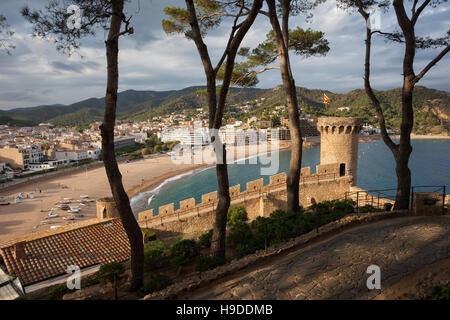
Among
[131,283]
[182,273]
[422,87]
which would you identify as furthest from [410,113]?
[422,87]

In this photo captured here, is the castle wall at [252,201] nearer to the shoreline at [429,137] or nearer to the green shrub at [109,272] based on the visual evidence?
the green shrub at [109,272]

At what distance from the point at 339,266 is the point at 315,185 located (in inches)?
348

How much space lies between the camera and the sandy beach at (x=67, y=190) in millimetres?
20894

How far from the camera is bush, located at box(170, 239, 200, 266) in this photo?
5020 millimetres

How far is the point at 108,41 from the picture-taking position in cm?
398

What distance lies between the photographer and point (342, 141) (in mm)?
12820

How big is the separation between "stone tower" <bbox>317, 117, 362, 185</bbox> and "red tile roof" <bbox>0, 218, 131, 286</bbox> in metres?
10.1

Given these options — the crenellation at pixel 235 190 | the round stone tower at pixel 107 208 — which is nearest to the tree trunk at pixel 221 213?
the crenellation at pixel 235 190

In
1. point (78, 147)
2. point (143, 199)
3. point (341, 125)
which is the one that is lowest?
point (143, 199)

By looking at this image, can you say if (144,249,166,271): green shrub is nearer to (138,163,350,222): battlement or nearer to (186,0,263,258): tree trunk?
(186,0,263,258): tree trunk

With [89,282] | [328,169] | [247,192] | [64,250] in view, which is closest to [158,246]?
[89,282]

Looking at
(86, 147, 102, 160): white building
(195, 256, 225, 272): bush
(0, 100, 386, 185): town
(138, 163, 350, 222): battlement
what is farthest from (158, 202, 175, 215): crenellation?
(86, 147, 102, 160): white building

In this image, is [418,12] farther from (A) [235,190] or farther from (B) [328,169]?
(A) [235,190]

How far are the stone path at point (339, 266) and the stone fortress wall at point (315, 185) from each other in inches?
256
